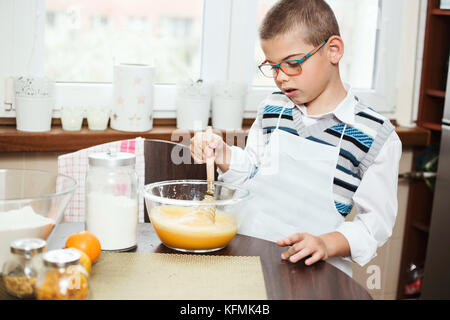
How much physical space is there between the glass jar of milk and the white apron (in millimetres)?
387

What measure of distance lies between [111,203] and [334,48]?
711 millimetres

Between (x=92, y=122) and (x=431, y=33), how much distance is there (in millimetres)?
1488

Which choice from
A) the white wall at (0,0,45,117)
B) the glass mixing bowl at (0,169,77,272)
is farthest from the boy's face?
the white wall at (0,0,45,117)

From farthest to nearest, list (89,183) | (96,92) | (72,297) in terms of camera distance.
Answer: (96,92) → (89,183) → (72,297)

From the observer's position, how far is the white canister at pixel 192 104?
2.10 meters

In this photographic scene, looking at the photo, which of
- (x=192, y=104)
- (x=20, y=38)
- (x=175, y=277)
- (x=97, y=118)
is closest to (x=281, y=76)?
(x=175, y=277)

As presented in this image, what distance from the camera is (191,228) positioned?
1103 millimetres

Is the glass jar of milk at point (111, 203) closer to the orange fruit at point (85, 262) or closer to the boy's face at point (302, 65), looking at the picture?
the orange fruit at point (85, 262)

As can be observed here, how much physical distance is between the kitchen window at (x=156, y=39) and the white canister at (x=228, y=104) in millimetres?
111

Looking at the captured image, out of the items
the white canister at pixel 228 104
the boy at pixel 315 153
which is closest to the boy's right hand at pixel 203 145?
the boy at pixel 315 153

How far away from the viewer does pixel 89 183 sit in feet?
3.64
